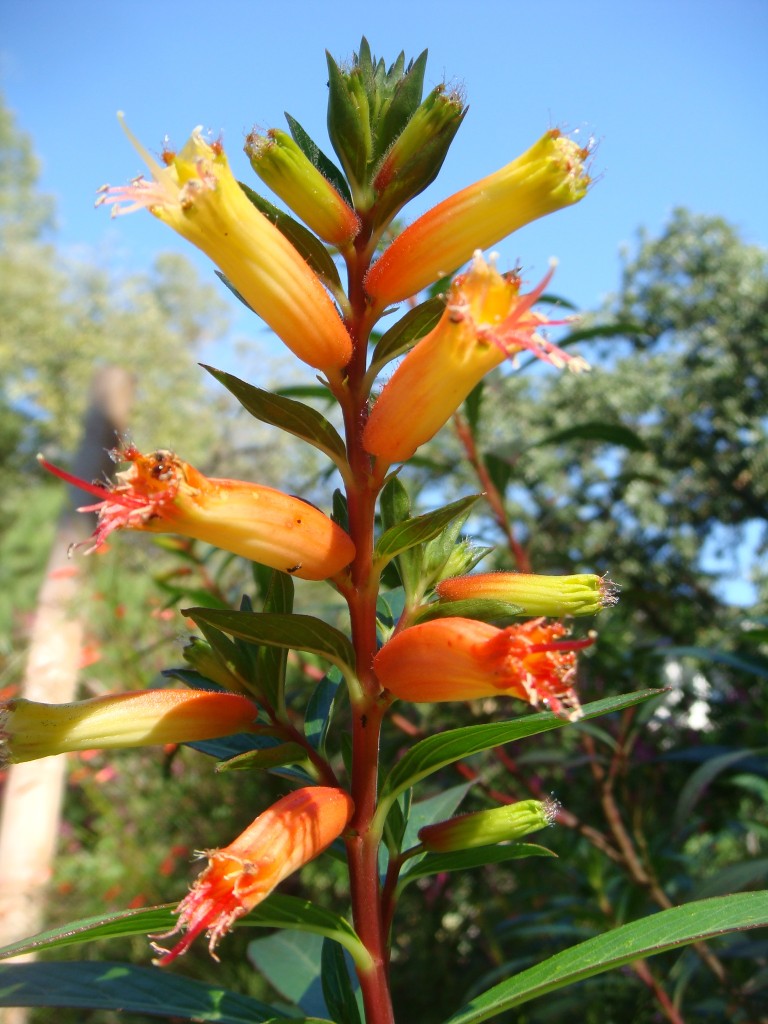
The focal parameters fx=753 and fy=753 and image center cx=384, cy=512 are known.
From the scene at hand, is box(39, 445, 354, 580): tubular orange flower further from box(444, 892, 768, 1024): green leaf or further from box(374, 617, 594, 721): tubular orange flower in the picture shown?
box(444, 892, 768, 1024): green leaf

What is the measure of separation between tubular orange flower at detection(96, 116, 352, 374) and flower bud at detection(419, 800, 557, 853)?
26.1 inches

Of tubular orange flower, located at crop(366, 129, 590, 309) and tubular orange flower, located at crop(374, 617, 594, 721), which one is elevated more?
tubular orange flower, located at crop(366, 129, 590, 309)

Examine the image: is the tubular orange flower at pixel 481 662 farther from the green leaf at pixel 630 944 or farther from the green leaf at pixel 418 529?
the green leaf at pixel 630 944

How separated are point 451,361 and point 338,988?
0.93 m

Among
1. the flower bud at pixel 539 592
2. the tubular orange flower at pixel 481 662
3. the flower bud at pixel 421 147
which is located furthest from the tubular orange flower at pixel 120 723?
the flower bud at pixel 421 147

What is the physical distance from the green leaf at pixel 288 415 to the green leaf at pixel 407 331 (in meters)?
0.12

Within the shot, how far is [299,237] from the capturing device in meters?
1.11

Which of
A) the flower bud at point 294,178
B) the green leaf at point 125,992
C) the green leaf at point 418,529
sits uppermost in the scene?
the flower bud at point 294,178

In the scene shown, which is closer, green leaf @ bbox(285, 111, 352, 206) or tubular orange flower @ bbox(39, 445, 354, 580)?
tubular orange flower @ bbox(39, 445, 354, 580)

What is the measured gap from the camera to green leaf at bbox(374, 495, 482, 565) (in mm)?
969

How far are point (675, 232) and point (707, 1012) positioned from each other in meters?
10.4

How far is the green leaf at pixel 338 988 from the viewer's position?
110cm

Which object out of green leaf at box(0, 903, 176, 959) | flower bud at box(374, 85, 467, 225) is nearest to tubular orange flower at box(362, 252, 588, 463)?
flower bud at box(374, 85, 467, 225)

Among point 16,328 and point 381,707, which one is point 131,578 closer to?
point 381,707
